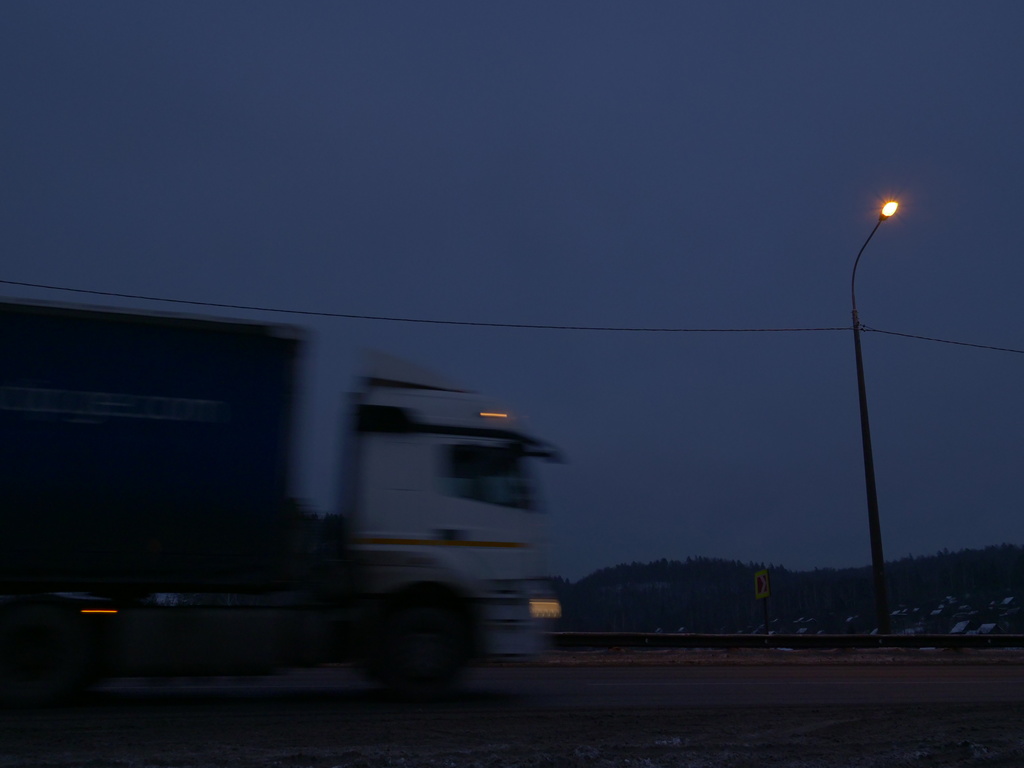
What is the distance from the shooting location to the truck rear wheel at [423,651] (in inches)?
361

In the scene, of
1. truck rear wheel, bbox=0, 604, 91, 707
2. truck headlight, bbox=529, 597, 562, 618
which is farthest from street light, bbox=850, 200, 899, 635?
truck rear wheel, bbox=0, 604, 91, 707

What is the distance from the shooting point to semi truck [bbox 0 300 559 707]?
8531 mm

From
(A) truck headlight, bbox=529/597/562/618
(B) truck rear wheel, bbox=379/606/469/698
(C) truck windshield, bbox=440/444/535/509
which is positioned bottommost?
(B) truck rear wheel, bbox=379/606/469/698

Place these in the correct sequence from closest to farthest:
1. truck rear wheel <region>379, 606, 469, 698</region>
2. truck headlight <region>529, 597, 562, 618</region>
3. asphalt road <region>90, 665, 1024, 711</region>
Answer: truck rear wheel <region>379, 606, 469, 698</region>, asphalt road <region>90, 665, 1024, 711</region>, truck headlight <region>529, 597, 562, 618</region>

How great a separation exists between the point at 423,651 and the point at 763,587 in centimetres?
1292

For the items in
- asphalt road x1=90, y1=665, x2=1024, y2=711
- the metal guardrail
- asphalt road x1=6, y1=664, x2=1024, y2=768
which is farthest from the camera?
the metal guardrail

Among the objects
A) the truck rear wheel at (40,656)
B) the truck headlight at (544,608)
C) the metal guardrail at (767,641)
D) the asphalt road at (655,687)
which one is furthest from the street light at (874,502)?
the truck rear wheel at (40,656)

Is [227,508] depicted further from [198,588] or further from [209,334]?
[209,334]

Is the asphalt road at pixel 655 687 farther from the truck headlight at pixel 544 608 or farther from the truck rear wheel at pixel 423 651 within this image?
the truck headlight at pixel 544 608

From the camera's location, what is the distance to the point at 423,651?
30.3ft

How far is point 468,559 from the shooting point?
9438 millimetres

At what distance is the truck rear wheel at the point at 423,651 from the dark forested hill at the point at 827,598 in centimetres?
1025

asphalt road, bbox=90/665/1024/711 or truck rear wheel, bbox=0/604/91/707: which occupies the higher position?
truck rear wheel, bbox=0/604/91/707

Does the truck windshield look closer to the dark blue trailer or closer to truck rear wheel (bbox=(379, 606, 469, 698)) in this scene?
truck rear wheel (bbox=(379, 606, 469, 698))
